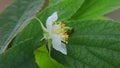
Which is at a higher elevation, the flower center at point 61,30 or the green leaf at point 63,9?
the green leaf at point 63,9

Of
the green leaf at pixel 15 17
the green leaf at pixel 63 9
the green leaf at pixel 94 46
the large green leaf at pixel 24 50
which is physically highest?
the green leaf at pixel 15 17

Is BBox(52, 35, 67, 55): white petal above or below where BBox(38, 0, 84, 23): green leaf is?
below

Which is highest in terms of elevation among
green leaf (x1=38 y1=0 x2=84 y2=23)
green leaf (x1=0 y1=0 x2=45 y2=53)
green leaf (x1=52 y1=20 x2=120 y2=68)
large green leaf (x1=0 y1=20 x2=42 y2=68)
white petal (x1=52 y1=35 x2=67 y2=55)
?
green leaf (x1=0 y1=0 x2=45 y2=53)
